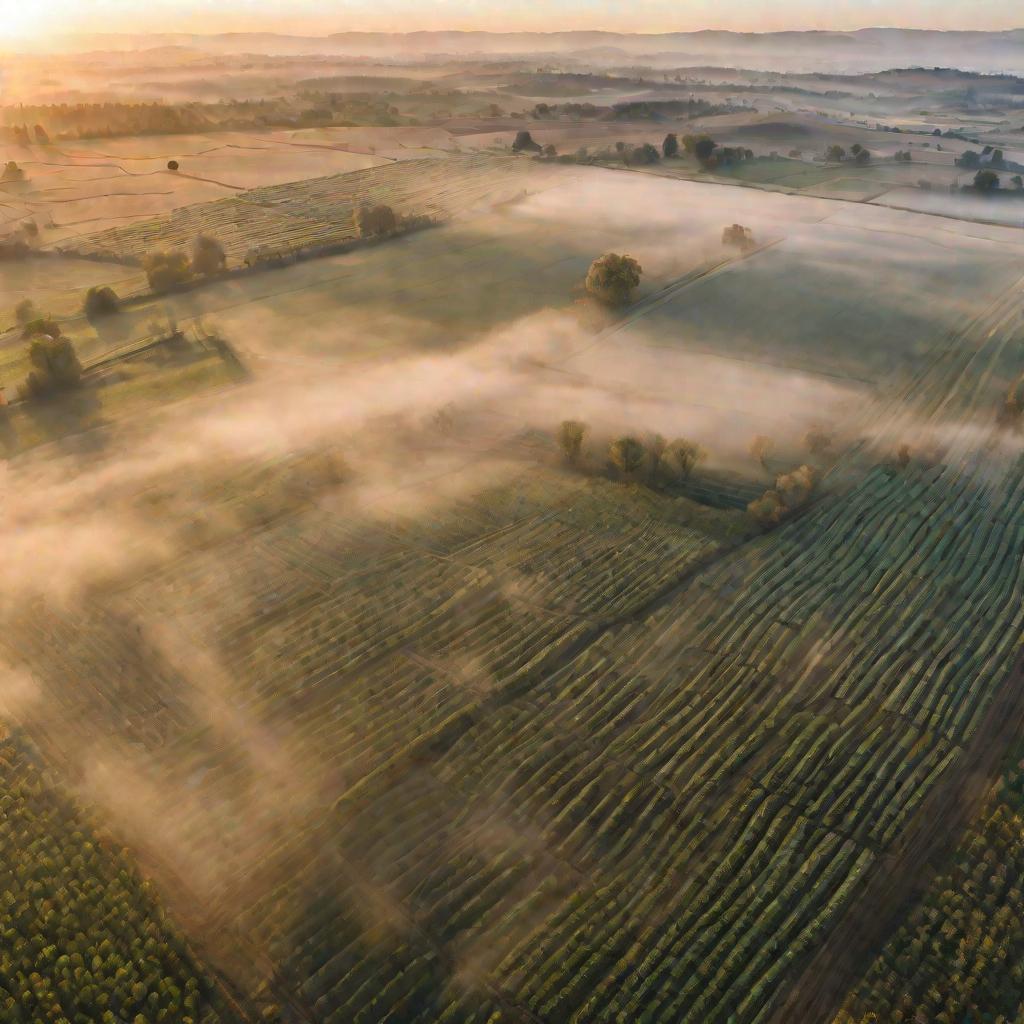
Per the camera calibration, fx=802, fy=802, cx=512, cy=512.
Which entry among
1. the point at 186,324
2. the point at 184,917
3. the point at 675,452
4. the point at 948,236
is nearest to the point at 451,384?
the point at 675,452

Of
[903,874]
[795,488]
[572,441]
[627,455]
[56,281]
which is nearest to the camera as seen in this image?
[903,874]

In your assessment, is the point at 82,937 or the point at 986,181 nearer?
the point at 82,937

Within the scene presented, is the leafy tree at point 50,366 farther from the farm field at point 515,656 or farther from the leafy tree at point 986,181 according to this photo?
the leafy tree at point 986,181

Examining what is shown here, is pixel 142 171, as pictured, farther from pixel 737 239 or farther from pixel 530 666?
pixel 530 666

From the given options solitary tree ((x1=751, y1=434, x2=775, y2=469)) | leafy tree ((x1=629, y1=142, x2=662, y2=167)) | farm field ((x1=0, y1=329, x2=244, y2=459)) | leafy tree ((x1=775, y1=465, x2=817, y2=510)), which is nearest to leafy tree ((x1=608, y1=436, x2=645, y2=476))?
solitary tree ((x1=751, y1=434, x2=775, y2=469))

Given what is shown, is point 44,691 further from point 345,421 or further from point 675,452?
point 675,452

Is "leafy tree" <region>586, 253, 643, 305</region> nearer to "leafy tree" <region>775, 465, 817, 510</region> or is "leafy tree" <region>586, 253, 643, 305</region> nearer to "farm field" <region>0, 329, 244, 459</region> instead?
"farm field" <region>0, 329, 244, 459</region>

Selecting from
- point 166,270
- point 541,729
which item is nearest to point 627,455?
point 541,729
